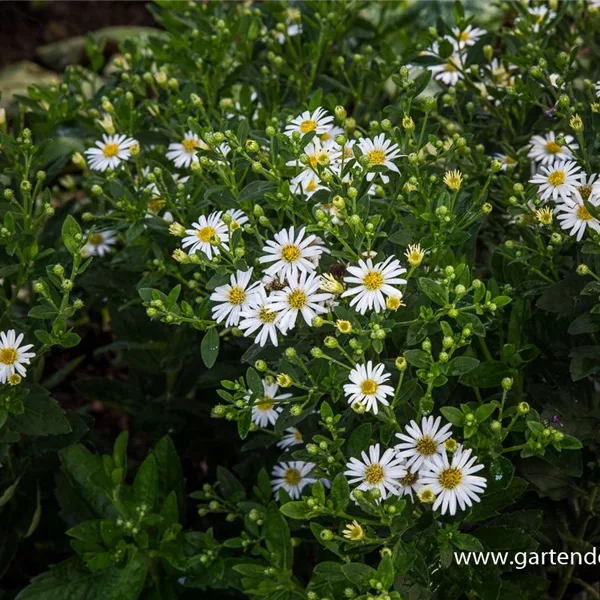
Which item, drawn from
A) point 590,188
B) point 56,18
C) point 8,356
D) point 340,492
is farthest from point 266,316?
point 56,18

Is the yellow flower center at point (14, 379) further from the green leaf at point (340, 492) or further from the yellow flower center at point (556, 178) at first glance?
the yellow flower center at point (556, 178)

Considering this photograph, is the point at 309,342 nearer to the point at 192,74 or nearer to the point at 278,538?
the point at 278,538

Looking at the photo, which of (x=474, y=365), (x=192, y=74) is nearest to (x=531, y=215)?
(x=474, y=365)

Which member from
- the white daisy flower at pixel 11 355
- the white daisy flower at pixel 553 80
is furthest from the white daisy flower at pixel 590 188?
the white daisy flower at pixel 11 355

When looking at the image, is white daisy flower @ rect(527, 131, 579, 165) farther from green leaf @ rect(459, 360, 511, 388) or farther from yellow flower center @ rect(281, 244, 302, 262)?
yellow flower center @ rect(281, 244, 302, 262)

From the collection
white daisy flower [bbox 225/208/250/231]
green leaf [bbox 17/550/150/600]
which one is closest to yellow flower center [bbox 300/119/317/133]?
white daisy flower [bbox 225/208/250/231]

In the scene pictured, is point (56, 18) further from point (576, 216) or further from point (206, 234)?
point (576, 216)
